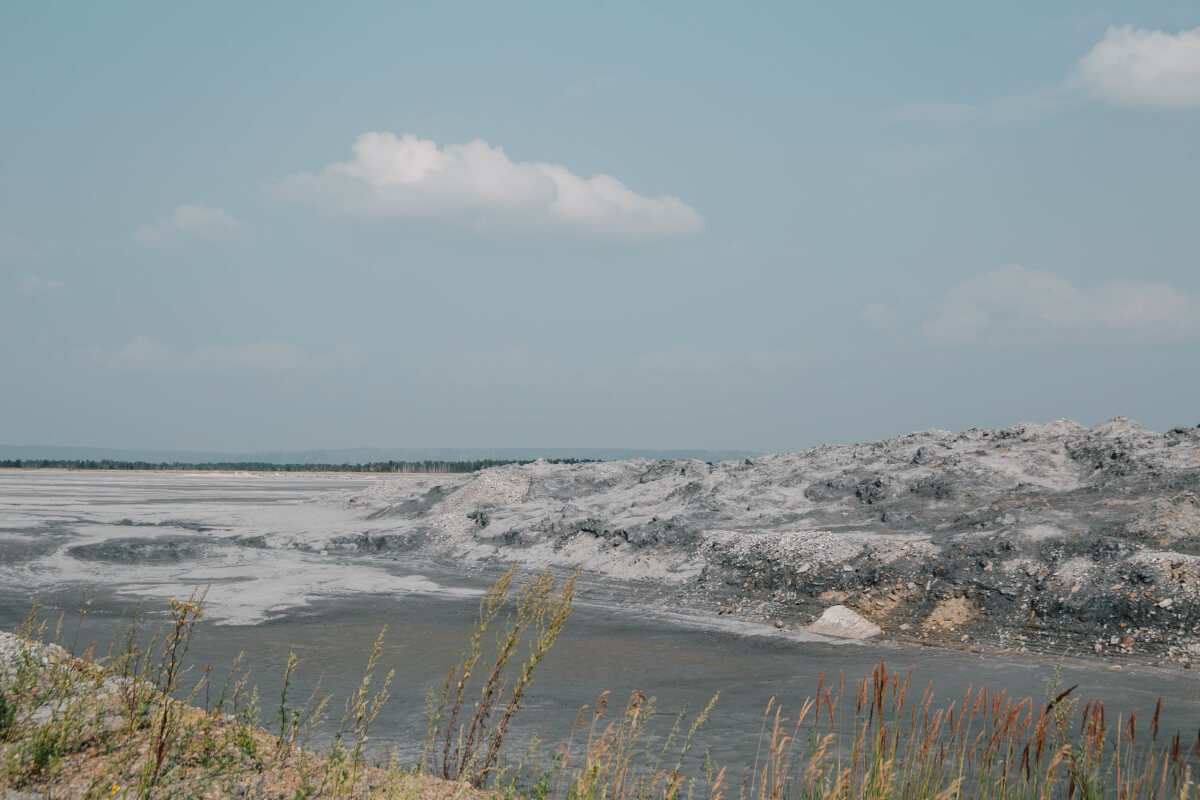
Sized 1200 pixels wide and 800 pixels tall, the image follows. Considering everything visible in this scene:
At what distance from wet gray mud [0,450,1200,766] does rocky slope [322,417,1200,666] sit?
73 mm

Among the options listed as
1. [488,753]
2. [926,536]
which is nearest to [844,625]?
[926,536]

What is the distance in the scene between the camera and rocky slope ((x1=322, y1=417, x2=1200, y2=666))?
415 inches

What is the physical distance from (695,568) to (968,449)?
24.7ft

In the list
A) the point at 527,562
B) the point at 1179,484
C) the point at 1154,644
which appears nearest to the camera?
the point at 1154,644

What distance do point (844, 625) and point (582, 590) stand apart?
4687mm

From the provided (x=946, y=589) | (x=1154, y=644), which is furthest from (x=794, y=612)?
(x=1154, y=644)

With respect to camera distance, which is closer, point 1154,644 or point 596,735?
point 596,735

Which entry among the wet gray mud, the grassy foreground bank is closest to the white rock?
the wet gray mud

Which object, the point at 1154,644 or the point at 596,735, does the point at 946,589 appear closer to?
the point at 1154,644

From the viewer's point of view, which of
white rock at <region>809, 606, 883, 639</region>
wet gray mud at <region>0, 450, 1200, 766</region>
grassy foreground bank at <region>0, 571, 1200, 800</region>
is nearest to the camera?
grassy foreground bank at <region>0, 571, 1200, 800</region>

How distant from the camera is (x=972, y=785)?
510cm

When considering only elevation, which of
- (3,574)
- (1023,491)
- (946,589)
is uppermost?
(1023,491)

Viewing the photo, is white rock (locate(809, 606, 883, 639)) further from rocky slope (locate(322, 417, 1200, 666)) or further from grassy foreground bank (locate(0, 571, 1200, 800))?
grassy foreground bank (locate(0, 571, 1200, 800))

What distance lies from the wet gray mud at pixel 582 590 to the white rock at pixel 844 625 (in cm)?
27
